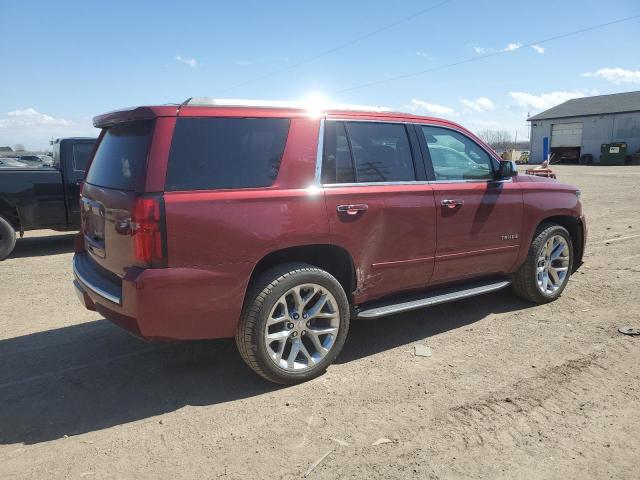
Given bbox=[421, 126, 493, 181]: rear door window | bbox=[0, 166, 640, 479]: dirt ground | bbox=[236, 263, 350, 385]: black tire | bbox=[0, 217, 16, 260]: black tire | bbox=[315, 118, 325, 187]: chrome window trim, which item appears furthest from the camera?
bbox=[0, 217, 16, 260]: black tire

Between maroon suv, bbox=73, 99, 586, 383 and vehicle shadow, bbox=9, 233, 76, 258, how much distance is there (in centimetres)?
509

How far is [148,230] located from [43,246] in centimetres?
733

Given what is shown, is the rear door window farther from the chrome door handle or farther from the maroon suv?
the chrome door handle

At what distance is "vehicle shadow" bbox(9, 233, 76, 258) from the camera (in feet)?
27.2

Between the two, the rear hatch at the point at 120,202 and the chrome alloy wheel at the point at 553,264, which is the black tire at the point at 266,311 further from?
the chrome alloy wheel at the point at 553,264

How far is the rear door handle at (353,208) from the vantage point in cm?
350

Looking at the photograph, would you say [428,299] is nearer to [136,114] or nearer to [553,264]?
[553,264]

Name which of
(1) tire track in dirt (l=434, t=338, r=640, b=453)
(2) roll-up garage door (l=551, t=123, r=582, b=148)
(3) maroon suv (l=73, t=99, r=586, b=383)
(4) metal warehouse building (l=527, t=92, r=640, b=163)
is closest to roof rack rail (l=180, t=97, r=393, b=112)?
(3) maroon suv (l=73, t=99, r=586, b=383)

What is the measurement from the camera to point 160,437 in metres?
2.85

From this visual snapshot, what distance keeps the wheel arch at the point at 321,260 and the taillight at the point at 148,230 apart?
0.66m

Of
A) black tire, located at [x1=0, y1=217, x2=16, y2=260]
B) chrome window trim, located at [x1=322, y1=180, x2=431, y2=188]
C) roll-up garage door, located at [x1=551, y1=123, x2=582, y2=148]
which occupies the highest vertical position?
roll-up garage door, located at [x1=551, y1=123, x2=582, y2=148]

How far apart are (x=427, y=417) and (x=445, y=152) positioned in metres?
2.34

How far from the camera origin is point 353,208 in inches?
140

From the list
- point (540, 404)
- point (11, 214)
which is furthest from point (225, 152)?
point (11, 214)
